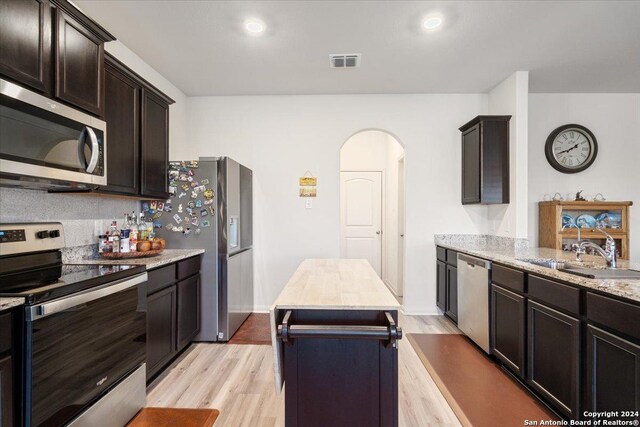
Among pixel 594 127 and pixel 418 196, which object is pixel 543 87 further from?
pixel 418 196

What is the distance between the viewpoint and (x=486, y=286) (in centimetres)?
270

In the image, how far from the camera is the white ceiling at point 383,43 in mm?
2287

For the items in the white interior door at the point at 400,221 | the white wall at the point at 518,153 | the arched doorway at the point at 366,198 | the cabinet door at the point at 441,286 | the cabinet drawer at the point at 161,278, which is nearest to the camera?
the cabinet drawer at the point at 161,278

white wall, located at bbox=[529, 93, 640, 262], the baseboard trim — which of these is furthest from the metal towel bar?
white wall, located at bbox=[529, 93, 640, 262]

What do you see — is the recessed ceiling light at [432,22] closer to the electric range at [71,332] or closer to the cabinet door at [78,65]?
the cabinet door at [78,65]

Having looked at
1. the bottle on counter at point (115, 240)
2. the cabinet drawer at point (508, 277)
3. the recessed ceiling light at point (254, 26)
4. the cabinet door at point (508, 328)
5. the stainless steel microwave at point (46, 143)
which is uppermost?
the recessed ceiling light at point (254, 26)

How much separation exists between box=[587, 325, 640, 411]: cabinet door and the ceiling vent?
9.01ft

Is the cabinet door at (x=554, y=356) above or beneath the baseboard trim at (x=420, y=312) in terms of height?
above

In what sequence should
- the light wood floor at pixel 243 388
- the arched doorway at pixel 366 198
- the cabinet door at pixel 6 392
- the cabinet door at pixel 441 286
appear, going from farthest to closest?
the arched doorway at pixel 366 198 → the cabinet door at pixel 441 286 → the light wood floor at pixel 243 388 → the cabinet door at pixel 6 392

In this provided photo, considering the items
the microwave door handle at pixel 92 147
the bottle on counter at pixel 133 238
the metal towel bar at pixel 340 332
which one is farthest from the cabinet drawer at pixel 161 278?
the metal towel bar at pixel 340 332

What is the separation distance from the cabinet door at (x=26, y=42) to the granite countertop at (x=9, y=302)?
100 cm

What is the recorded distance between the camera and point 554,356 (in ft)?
6.20

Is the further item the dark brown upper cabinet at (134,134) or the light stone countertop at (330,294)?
the dark brown upper cabinet at (134,134)

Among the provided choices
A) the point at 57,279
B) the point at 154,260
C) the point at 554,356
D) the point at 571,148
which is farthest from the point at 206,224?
the point at 571,148
